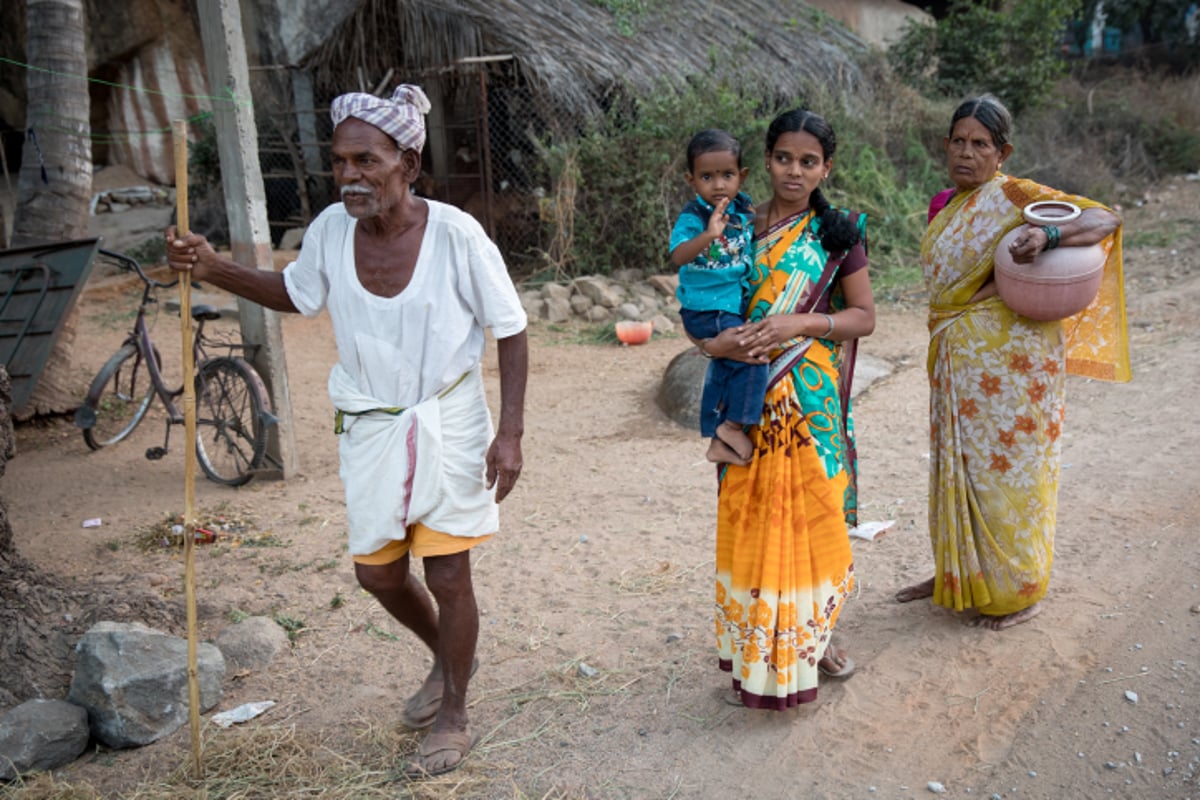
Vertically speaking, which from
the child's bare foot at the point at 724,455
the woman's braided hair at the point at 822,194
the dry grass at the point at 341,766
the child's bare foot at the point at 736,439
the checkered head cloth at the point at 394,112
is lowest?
the dry grass at the point at 341,766

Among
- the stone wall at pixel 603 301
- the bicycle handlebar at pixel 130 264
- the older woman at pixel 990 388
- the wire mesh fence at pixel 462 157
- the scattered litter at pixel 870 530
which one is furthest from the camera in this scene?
the wire mesh fence at pixel 462 157

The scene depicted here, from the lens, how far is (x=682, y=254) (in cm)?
263

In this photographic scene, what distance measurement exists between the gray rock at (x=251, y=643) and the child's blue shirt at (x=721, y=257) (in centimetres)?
201

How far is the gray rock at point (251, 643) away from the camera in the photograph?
3430 mm

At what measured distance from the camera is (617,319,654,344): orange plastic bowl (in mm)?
8711

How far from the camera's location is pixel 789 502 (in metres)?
2.72

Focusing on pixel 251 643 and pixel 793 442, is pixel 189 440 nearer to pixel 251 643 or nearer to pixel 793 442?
pixel 251 643

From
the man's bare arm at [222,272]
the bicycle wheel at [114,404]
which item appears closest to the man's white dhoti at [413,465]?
the man's bare arm at [222,272]

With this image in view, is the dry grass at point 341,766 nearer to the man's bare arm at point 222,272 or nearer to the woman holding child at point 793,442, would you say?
the woman holding child at point 793,442

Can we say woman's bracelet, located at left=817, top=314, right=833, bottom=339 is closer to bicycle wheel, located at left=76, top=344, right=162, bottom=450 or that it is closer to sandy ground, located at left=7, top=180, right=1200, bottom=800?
sandy ground, located at left=7, top=180, right=1200, bottom=800

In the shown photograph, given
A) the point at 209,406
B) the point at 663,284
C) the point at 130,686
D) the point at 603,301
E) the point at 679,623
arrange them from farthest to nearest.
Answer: the point at 663,284 < the point at 603,301 < the point at 209,406 < the point at 679,623 < the point at 130,686

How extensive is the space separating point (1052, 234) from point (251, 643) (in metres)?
3.03

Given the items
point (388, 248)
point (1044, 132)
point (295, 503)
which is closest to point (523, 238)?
point (295, 503)

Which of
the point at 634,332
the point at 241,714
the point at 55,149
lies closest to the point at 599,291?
the point at 634,332
